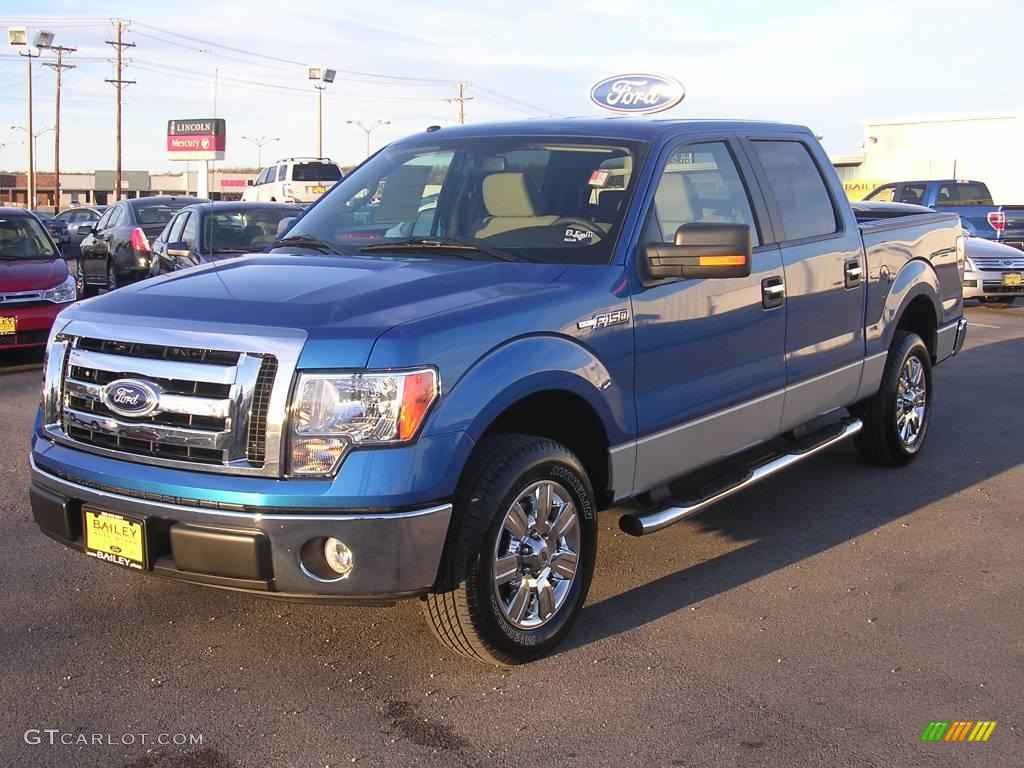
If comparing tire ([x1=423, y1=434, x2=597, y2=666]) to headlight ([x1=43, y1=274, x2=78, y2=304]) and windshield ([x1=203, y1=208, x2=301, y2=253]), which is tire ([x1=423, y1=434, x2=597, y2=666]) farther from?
headlight ([x1=43, y1=274, x2=78, y2=304])

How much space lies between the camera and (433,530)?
3.55m

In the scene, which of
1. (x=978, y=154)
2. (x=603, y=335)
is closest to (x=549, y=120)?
(x=603, y=335)

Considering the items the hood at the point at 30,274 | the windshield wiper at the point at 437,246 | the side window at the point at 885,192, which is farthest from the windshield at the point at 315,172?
the windshield wiper at the point at 437,246

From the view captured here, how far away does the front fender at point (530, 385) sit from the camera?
143 inches

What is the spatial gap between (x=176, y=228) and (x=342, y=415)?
9.88m

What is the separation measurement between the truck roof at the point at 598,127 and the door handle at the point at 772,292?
2.52 ft

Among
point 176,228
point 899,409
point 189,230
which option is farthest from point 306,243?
point 176,228

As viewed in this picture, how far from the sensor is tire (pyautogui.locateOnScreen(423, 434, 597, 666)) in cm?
371


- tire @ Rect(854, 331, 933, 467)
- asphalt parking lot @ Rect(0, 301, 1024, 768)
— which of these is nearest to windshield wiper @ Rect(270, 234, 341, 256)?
asphalt parking lot @ Rect(0, 301, 1024, 768)

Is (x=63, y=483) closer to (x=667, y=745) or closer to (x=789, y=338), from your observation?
(x=667, y=745)

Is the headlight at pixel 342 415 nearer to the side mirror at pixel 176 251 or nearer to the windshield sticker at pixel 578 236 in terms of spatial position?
the windshield sticker at pixel 578 236

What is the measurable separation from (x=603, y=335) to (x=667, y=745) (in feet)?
4.96

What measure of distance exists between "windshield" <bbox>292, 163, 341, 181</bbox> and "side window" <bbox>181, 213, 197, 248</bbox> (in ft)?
66.4

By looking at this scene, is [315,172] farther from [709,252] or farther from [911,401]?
[709,252]
